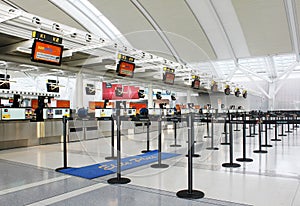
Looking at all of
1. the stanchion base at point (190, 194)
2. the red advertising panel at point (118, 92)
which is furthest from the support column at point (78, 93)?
the stanchion base at point (190, 194)

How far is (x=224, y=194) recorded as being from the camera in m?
3.88

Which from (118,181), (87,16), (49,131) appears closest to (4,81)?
(49,131)

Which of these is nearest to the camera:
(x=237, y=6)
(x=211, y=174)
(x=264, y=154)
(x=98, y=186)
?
(x=98, y=186)

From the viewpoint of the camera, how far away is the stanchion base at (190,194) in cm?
377

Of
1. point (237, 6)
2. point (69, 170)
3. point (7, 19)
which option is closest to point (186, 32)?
point (237, 6)

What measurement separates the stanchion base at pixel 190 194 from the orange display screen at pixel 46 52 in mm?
4755

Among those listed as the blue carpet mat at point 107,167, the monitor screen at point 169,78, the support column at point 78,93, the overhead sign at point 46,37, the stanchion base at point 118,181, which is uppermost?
the overhead sign at point 46,37

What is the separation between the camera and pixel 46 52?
691 centimetres

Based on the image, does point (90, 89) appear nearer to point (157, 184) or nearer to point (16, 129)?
point (157, 184)

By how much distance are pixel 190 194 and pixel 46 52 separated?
5021 mm

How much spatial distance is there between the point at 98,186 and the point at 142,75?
195 centimetres

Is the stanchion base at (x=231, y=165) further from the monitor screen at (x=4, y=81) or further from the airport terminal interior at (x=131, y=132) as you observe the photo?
the monitor screen at (x=4, y=81)

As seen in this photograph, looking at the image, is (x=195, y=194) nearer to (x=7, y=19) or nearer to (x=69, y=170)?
(x=69, y=170)

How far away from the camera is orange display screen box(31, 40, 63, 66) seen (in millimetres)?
6645
